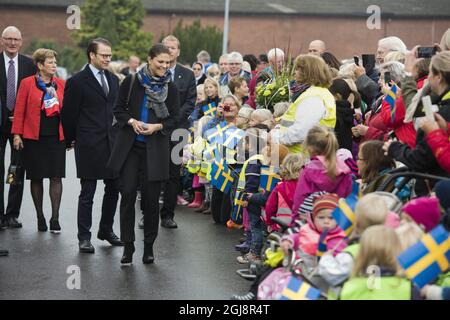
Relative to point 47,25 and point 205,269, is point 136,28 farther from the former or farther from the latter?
point 205,269

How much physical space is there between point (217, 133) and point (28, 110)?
266 cm

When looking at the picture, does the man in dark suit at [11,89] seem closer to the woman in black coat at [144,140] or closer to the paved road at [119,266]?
the paved road at [119,266]

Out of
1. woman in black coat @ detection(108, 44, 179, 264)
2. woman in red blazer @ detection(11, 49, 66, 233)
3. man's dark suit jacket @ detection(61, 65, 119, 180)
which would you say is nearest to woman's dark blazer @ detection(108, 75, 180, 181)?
woman in black coat @ detection(108, 44, 179, 264)

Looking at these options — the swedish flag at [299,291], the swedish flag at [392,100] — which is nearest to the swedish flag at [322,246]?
the swedish flag at [299,291]

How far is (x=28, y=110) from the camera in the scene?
12.5 m

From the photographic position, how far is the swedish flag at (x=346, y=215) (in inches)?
286

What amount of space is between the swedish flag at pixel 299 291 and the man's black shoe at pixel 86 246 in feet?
15.2

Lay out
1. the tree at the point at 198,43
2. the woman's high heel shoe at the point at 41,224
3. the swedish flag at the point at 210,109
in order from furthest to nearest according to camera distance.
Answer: the tree at the point at 198,43 → the swedish flag at the point at 210,109 → the woman's high heel shoe at the point at 41,224

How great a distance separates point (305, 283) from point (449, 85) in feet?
6.89

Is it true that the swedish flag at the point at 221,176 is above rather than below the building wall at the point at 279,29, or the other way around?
above

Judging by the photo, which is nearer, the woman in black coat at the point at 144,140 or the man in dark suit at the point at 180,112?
the woman in black coat at the point at 144,140

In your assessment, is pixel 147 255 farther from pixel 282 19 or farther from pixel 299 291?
pixel 282 19

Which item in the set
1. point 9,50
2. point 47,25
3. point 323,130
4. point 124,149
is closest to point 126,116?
point 124,149

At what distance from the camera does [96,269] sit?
10258 mm
